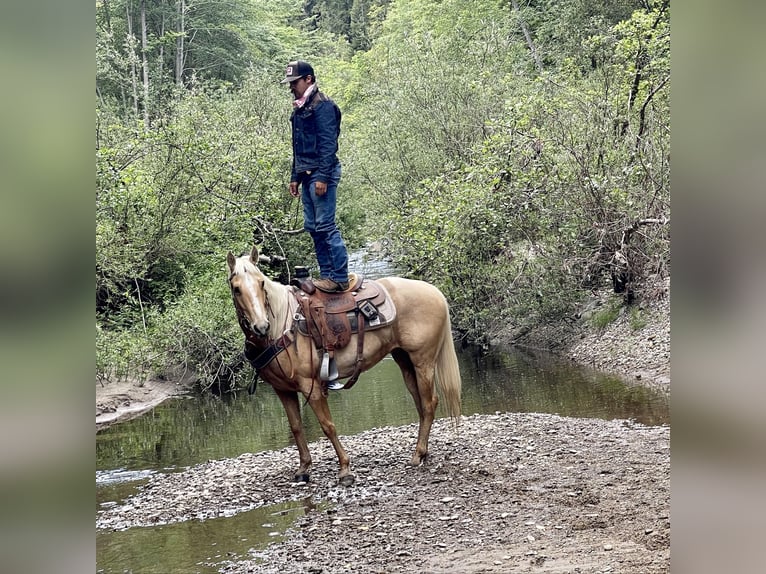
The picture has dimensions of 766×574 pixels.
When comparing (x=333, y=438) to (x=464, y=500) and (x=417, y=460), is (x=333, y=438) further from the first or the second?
(x=464, y=500)

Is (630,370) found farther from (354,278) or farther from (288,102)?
(288,102)

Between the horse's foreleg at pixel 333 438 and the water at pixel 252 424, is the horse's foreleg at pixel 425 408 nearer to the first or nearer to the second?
the horse's foreleg at pixel 333 438

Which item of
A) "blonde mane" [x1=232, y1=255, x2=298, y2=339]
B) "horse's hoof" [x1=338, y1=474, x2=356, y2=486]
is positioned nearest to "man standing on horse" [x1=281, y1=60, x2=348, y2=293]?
"blonde mane" [x1=232, y1=255, x2=298, y2=339]

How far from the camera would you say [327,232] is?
25.0 feet

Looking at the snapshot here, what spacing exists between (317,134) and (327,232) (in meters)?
1.12

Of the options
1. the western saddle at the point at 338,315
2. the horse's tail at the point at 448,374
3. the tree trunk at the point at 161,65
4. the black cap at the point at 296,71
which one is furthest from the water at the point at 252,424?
the tree trunk at the point at 161,65

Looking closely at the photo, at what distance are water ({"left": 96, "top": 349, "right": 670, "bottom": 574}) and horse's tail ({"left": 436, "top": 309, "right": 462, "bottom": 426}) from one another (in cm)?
209

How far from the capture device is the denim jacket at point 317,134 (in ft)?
24.0

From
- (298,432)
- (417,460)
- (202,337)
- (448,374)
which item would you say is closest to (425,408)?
(448,374)

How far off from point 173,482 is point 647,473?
5.50m

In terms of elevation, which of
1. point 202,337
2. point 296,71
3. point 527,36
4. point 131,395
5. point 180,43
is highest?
point 180,43

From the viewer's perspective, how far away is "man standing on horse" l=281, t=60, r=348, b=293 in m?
7.28
